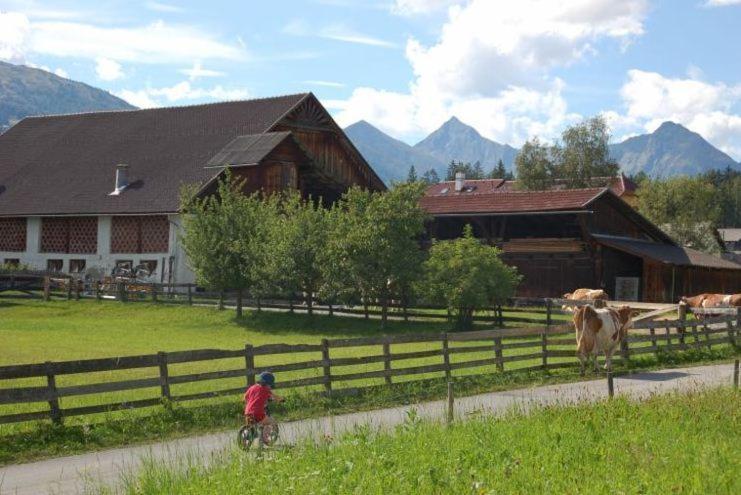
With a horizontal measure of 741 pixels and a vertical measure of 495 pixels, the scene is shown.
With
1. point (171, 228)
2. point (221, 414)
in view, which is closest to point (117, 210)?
point (171, 228)

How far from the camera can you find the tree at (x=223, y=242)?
41.0 metres

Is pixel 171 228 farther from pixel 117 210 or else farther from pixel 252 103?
pixel 252 103

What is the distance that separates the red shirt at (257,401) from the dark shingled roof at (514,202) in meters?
33.8

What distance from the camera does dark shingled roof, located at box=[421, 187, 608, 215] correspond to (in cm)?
4769

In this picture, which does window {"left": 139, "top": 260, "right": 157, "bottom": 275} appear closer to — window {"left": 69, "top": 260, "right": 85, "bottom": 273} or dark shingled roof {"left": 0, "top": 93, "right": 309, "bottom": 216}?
dark shingled roof {"left": 0, "top": 93, "right": 309, "bottom": 216}

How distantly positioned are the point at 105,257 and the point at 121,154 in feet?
28.0

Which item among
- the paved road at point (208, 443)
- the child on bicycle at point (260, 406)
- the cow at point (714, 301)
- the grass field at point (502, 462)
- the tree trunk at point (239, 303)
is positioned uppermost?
the cow at point (714, 301)

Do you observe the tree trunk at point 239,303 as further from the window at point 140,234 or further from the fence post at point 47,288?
the window at point 140,234

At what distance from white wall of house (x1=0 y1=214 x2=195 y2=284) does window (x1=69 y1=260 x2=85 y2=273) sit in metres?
0.18

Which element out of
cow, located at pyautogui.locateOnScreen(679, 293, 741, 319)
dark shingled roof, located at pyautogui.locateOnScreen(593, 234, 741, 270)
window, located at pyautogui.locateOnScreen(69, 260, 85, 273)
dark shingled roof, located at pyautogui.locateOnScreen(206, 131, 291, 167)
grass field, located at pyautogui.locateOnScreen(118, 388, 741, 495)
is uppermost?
dark shingled roof, located at pyautogui.locateOnScreen(206, 131, 291, 167)

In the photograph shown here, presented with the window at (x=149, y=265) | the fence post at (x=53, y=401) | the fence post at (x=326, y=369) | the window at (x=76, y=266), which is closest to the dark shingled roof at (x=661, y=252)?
the window at (x=149, y=265)

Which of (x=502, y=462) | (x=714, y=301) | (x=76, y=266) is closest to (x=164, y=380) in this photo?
(x=502, y=462)

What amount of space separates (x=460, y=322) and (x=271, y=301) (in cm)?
997

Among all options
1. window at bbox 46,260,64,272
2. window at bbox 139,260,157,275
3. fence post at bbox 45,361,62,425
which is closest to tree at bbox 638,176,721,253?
window at bbox 139,260,157,275
